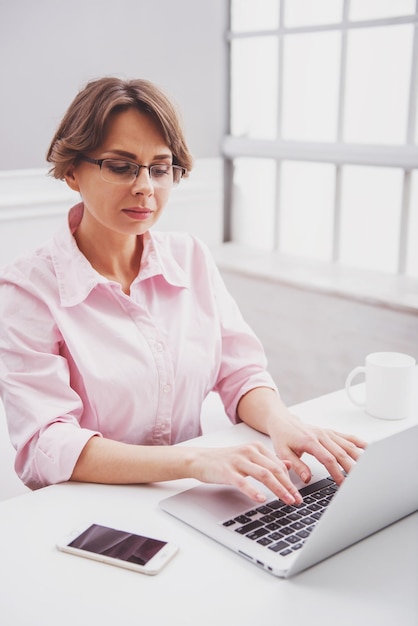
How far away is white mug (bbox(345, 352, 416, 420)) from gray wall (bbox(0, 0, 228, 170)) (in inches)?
51.2

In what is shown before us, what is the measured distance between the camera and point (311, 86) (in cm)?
280

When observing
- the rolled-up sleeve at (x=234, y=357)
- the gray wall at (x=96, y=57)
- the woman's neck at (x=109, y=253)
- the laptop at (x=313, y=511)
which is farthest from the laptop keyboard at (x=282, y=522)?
the gray wall at (x=96, y=57)

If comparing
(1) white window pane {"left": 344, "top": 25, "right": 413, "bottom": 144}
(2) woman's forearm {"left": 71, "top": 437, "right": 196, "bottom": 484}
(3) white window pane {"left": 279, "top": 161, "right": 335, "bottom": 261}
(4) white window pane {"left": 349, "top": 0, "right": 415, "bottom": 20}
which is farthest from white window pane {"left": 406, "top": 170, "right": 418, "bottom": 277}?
(2) woman's forearm {"left": 71, "top": 437, "right": 196, "bottom": 484}

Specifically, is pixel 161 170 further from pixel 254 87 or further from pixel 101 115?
pixel 254 87

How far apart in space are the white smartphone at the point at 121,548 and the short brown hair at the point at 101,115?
0.71 m

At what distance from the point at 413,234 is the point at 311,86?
28.1 inches

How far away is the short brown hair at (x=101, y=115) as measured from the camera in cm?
133

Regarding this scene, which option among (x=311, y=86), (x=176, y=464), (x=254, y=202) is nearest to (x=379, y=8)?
(x=311, y=86)

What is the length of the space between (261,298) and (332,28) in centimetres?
102

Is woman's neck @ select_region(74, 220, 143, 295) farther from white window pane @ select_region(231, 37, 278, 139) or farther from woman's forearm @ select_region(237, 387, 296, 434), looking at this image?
white window pane @ select_region(231, 37, 278, 139)

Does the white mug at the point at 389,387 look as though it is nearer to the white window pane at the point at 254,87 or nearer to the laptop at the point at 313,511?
the laptop at the point at 313,511

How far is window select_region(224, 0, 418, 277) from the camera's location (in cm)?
252

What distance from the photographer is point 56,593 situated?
85cm

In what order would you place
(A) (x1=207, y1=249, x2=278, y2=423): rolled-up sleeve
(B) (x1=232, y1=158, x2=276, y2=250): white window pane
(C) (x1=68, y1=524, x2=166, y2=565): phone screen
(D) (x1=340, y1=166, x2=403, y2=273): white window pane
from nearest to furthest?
(C) (x1=68, y1=524, x2=166, y2=565): phone screen → (A) (x1=207, y1=249, x2=278, y2=423): rolled-up sleeve → (D) (x1=340, y1=166, x2=403, y2=273): white window pane → (B) (x1=232, y1=158, x2=276, y2=250): white window pane
